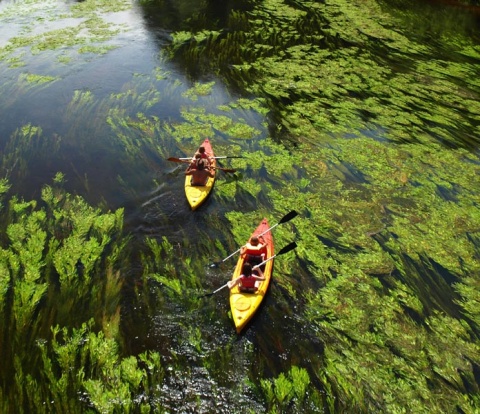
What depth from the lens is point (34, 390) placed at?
673 cm

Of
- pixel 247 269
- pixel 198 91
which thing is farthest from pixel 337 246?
pixel 198 91

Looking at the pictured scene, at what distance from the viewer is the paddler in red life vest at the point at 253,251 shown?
9.08 meters

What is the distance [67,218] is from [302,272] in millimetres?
6465

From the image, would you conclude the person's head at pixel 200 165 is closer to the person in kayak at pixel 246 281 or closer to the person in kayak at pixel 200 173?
the person in kayak at pixel 200 173

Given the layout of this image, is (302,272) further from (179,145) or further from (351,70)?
(351,70)

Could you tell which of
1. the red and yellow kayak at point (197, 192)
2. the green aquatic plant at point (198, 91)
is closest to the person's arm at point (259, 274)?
the red and yellow kayak at point (197, 192)

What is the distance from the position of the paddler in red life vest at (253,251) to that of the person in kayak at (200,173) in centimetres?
317

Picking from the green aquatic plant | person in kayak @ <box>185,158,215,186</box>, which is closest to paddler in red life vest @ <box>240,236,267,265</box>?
person in kayak @ <box>185,158,215,186</box>

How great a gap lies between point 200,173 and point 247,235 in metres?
2.54

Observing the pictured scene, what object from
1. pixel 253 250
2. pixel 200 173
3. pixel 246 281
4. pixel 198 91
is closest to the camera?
pixel 246 281

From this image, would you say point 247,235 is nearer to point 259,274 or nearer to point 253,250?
point 253,250

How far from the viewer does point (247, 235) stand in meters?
10.4

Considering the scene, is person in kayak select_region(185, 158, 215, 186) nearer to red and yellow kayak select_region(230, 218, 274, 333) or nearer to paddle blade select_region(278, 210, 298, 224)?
paddle blade select_region(278, 210, 298, 224)

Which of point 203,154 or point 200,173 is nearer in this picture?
point 200,173
